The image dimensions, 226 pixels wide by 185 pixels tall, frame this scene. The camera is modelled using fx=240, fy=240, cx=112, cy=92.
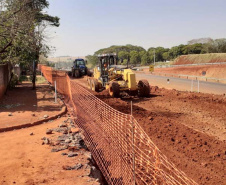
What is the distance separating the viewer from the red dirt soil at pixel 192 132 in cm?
624

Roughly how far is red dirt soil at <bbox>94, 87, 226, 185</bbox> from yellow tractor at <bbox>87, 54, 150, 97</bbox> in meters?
1.02

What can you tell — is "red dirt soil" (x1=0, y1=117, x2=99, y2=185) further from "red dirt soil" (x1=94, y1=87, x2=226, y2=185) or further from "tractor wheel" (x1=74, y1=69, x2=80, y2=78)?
"tractor wheel" (x1=74, y1=69, x2=80, y2=78)

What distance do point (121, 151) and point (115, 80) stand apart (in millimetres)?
10598

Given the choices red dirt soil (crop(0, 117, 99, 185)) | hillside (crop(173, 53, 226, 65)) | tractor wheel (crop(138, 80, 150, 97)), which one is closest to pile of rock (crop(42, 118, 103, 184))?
red dirt soil (crop(0, 117, 99, 185))

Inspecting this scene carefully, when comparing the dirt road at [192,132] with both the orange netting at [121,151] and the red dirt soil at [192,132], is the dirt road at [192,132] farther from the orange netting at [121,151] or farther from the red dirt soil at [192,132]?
the orange netting at [121,151]

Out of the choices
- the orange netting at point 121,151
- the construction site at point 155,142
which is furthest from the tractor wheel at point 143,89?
the orange netting at point 121,151

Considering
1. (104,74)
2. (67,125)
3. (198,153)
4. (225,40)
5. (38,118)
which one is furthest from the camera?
(225,40)

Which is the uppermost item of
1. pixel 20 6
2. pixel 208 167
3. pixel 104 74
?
pixel 20 6

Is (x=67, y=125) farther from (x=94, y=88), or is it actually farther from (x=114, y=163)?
(x=94, y=88)

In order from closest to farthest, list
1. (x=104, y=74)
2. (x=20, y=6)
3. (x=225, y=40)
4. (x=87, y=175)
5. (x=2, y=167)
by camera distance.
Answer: (x=87, y=175)
(x=2, y=167)
(x=20, y=6)
(x=104, y=74)
(x=225, y=40)

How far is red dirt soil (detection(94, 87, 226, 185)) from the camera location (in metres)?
6.24

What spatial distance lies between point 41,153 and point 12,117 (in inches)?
177

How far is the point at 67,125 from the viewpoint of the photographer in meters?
8.88

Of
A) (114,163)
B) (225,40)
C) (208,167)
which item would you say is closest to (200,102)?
(208,167)
